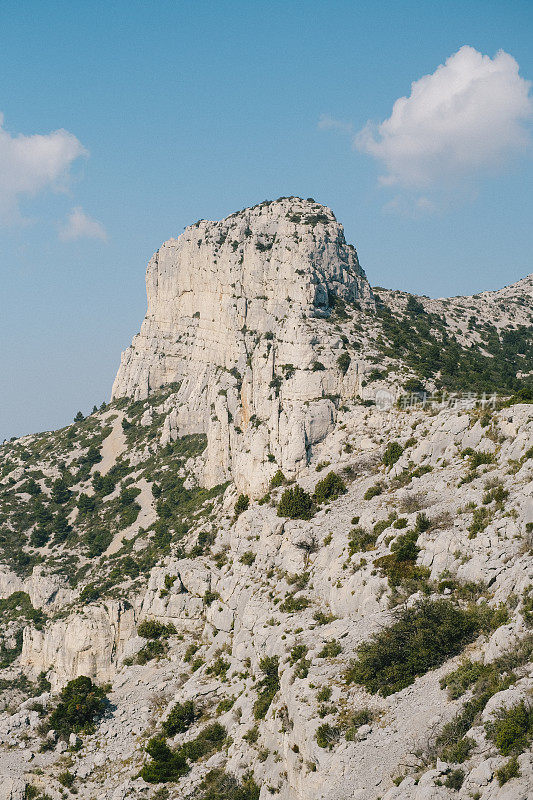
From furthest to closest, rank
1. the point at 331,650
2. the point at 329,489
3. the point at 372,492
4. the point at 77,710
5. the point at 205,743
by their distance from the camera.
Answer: the point at 329,489 < the point at 372,492 < the point at 77,710 < the point at 205,743 < the point at 331,650

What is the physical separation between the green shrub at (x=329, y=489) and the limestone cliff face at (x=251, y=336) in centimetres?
639

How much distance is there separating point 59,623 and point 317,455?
3062cm

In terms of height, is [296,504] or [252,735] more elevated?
[296,504]

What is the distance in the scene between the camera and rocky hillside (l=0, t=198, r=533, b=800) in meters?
27.1

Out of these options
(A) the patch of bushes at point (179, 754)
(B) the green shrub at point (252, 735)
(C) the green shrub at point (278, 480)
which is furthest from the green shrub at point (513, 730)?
(C) the green shrub at point (278, 480)

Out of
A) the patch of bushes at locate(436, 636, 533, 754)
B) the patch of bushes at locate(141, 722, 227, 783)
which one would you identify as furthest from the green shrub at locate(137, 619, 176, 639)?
the patch of bushes at locate(436, 636, 533, 754)

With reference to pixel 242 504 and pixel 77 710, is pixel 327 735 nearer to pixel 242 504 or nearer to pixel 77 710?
pixel 77 710

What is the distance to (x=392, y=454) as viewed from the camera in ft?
166

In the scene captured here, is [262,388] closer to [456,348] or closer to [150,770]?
[456,348]

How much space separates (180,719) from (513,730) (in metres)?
27.3

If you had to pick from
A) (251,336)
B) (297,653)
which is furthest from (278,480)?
(251,336)

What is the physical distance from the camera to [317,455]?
2333 inches

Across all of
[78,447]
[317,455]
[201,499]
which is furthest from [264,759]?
[78,447]

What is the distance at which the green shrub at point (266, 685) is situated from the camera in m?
35.8
